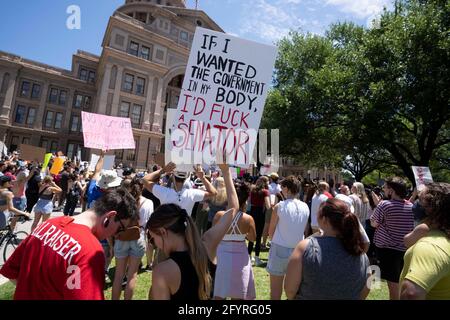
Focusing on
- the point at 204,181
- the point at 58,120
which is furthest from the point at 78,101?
the point at 204,181

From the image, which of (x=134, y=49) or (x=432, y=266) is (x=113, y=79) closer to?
(x=134, y=49)

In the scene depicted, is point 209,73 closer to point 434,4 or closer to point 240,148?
point 240,148

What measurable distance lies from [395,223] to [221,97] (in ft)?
10.8

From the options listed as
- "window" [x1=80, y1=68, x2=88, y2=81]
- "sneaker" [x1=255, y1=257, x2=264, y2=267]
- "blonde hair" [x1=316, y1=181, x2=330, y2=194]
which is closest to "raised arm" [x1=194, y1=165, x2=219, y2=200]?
"blonde hair" [x1=316, y1=181, x2=330, y2=194]

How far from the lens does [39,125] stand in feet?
139

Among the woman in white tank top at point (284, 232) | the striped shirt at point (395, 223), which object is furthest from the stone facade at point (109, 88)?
the striped shirt at point (395, 223)

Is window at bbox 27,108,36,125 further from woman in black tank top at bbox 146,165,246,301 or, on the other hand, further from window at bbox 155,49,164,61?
woman in black tank top at bbox 146,165,246,301

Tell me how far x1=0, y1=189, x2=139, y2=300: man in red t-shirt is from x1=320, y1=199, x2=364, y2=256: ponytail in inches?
69.8

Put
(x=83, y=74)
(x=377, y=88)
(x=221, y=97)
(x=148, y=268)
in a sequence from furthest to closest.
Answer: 1. (x=83, y=74)
2. (x=377, y=88)
3. (x=148, y=268)
4. (x=221, y=97)

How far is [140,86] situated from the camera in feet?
132
